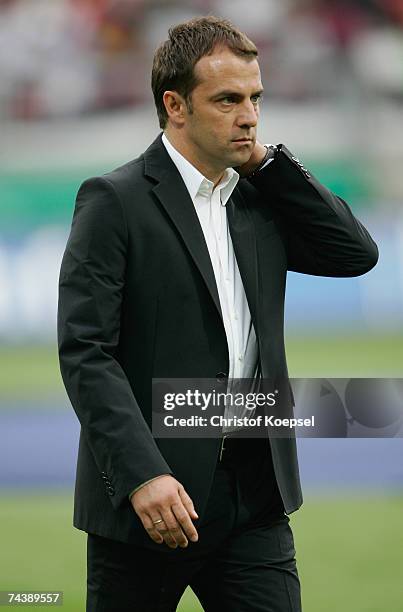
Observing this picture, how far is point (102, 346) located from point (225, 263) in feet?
1.14

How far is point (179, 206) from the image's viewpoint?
8.45 ft

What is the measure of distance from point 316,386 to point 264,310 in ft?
8.75

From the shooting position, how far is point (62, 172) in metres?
6.25

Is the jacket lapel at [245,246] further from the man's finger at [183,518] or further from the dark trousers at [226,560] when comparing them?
the man's finger at [183,518]

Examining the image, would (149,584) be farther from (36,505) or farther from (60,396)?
(60,396)

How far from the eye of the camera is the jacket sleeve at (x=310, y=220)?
2727 millimetres

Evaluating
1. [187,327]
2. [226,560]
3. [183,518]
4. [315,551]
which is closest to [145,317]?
[187,327]

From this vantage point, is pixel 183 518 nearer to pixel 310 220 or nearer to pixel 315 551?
pixel 310 220

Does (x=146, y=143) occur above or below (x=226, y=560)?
above

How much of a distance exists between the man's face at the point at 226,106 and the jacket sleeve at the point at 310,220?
0.18 metres

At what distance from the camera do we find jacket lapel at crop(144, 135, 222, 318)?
2.53 metres

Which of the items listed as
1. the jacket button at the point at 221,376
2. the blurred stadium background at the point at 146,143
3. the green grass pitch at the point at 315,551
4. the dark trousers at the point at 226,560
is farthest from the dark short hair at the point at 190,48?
the blurred stadium background at the point at 146,143

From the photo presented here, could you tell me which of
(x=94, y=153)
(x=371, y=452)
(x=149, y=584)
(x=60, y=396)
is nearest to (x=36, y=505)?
(x=60, y=396)

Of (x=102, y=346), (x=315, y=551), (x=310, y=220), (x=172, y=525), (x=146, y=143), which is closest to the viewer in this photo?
(x=172, y=525)
